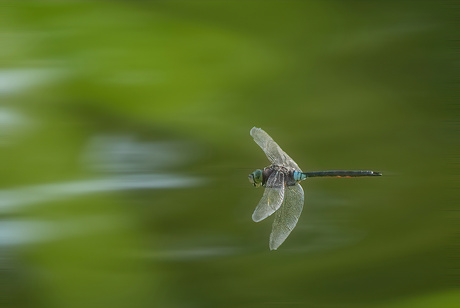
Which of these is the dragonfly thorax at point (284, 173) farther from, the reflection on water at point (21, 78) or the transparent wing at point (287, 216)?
the reflection on water at point (21, 78)

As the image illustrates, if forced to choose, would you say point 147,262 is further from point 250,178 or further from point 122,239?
point 250,178

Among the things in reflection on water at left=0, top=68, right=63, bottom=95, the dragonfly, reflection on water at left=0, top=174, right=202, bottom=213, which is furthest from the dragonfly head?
reflection on water at left=0, top=68, right=63, bottom=95

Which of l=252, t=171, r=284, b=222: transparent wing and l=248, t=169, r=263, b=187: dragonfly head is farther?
l=248, t=169, r=263, b=187: dragonfly head

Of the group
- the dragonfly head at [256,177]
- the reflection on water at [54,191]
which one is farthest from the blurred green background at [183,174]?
the dragonfly head at [256,177]

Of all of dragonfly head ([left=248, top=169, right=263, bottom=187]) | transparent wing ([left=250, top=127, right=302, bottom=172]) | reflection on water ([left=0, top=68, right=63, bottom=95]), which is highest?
reflection on water ([left=0, top=68, right=63, bottom=95])

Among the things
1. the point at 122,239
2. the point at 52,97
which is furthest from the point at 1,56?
the point at 122,239

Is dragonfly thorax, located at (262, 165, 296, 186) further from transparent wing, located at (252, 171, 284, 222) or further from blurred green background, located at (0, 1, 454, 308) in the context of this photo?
blurred green background, located at (0, 1, 454, 308)

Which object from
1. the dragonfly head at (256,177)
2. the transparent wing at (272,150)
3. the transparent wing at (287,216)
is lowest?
the transparent wing at (287,216)
